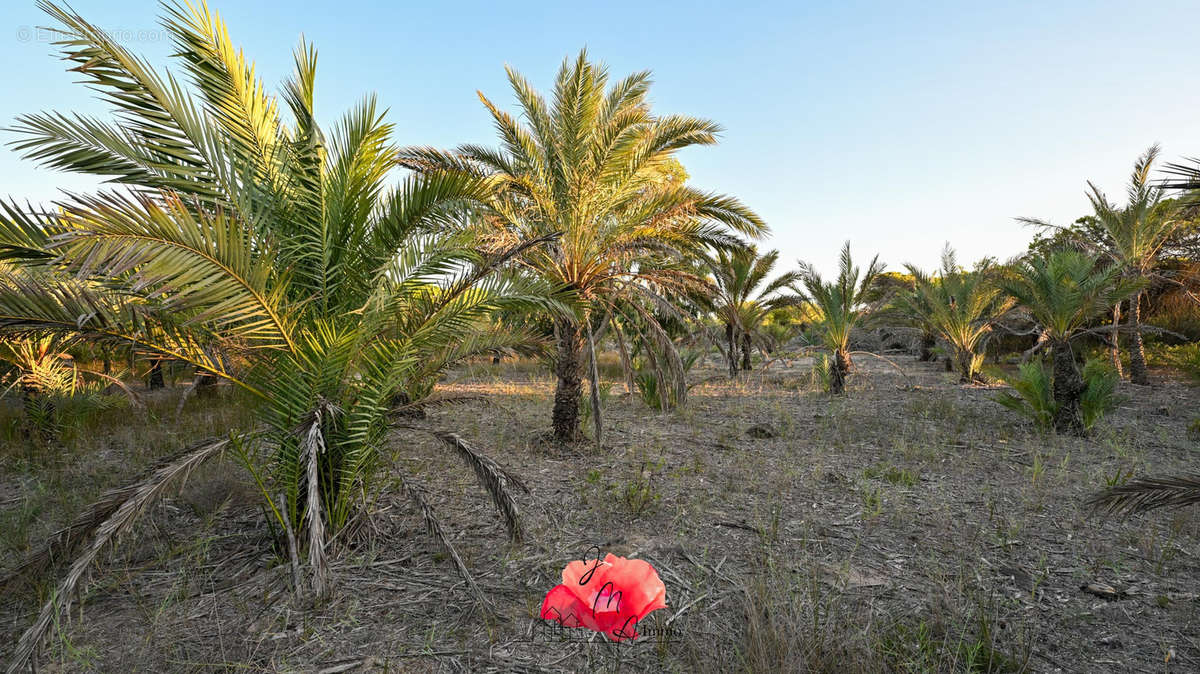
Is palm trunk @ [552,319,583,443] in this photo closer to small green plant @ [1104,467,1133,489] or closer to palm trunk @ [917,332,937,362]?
small green plant @ [1104,467,1133,489]

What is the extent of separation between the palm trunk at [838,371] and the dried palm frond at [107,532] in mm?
11156

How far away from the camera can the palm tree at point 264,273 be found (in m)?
2.71

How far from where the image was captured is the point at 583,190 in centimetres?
660

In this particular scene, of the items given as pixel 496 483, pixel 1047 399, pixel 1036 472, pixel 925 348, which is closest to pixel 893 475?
pixel 1036 472

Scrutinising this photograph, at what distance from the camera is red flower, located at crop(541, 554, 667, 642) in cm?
90

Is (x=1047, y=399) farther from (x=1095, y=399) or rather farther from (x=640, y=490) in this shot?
(x=640, y=490)

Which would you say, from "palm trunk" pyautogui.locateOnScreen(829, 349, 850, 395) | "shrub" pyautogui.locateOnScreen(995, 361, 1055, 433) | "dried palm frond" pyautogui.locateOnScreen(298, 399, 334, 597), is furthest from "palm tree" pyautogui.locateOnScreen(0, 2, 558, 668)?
"palm trunk" pyautogui.locateOnScreen(829, 349, 850, 395)

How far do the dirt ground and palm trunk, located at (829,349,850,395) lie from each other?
4750mm

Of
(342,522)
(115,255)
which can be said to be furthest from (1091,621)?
(115,255)

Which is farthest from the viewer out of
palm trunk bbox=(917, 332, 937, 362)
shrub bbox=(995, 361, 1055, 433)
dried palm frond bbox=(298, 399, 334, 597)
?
palm trunk bbox=(917, 332, 937, 362)

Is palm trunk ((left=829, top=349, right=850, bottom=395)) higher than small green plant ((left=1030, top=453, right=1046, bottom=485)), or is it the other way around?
palm trunk ((left=829, top=349, right=850, bottom=395))

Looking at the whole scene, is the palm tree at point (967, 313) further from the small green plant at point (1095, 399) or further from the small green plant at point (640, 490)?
the small green plant at point (640, 490)

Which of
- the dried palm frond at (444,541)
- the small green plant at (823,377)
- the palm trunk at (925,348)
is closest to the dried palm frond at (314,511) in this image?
the dried palm frond at (444,541)

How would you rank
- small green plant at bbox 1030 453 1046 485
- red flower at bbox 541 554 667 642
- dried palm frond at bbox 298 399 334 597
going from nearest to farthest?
red flower at bbox 541 554 667 642 < dried palm frond at bbox 298 399 334 597 < small green plant at bbox 1030 453 1046 485
